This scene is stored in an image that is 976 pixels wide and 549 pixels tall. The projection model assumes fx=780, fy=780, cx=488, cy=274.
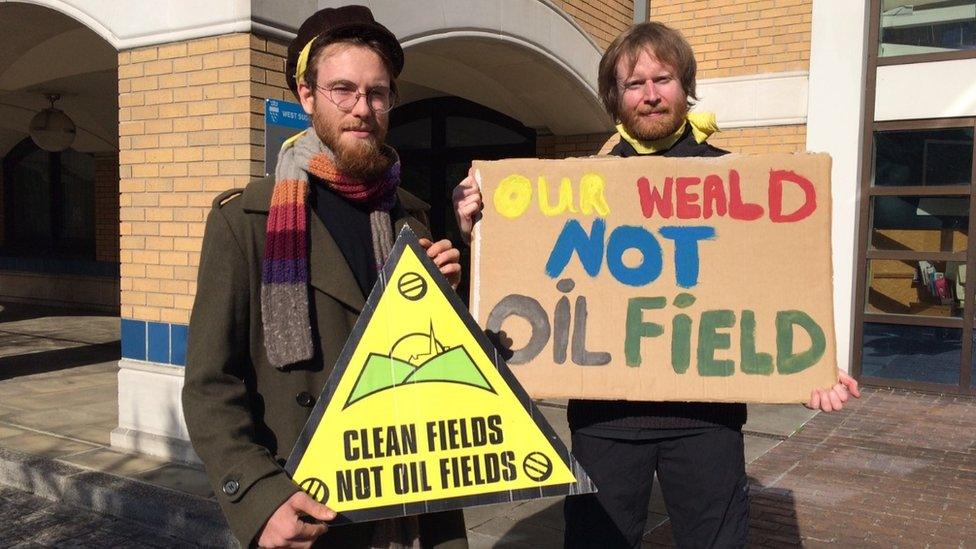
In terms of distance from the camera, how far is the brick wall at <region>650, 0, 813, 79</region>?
820 cm

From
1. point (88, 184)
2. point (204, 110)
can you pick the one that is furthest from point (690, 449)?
point (88, 184)

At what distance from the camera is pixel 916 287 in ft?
26.7

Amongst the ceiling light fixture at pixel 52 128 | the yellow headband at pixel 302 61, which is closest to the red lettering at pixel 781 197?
the yellow headband at pixel 302 61

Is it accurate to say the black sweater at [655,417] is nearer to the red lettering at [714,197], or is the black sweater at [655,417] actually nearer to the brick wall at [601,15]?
the red lettering at [714,197]

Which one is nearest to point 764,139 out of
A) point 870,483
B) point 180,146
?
point 870,483

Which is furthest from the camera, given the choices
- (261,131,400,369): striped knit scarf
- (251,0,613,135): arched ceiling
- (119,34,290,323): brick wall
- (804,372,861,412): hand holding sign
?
(251,0,613,135): arched ceiling

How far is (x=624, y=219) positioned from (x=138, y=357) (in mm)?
4059

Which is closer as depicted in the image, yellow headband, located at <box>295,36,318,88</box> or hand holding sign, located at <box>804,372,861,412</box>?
yellow headband, located at <box>295,36,318,88</box>

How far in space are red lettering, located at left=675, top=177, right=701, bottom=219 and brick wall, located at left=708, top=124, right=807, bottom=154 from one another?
6.33 meters

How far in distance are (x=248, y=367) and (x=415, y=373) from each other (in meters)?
0.37

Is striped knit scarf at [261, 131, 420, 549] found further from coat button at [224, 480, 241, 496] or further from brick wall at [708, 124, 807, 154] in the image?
brick wall at [708, 124, 807, 154]

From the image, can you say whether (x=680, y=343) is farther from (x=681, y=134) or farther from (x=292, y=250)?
(x=292, y=250)

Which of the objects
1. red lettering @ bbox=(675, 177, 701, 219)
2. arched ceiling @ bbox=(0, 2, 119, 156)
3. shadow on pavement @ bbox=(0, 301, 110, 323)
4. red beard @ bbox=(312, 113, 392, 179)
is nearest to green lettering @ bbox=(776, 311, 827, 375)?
red lettering @ bbox=(675, 177, 701, 219)

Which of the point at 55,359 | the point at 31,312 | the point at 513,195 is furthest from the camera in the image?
the point at 31,312
